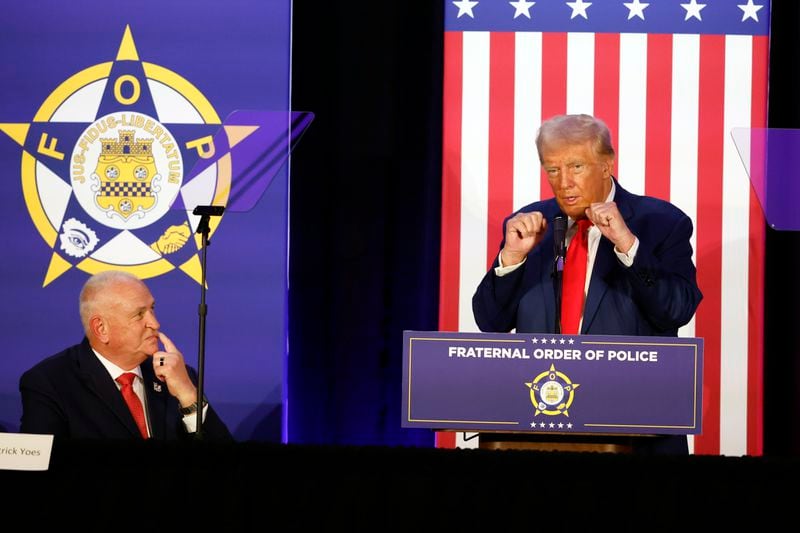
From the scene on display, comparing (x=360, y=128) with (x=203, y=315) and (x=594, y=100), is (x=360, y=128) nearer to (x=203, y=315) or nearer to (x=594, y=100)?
(x=594, y=100)

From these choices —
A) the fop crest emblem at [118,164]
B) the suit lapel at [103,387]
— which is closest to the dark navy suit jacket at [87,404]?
the suit lapel at [103,387]

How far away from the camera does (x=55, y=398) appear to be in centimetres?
445

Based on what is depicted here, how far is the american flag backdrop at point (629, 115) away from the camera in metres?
4.55

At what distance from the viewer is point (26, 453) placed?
7.63ft

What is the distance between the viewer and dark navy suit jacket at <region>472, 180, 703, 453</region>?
172 inches

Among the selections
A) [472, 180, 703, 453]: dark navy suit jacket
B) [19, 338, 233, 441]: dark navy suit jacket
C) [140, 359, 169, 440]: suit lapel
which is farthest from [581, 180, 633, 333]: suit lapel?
[140, 359, 169, 440]: suit lapel

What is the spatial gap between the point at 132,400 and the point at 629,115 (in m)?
2.63

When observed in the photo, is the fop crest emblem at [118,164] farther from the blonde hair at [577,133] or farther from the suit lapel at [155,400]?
the blonde hair at [577,133]

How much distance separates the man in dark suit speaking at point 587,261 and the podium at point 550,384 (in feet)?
3.67

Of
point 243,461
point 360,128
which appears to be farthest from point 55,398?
point 243,461

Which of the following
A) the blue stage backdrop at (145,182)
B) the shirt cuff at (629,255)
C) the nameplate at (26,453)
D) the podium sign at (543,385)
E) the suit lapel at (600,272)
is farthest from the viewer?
the blue stage backdrop at (145,182)

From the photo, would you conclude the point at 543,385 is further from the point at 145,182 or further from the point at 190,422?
the point at 145,182

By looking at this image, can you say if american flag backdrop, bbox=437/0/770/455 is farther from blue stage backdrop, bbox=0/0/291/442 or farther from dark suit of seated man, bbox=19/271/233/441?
dark suit of seated man, bbox=19/271/233/441

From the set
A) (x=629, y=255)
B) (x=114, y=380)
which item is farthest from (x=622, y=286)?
(x=114, y=380)
